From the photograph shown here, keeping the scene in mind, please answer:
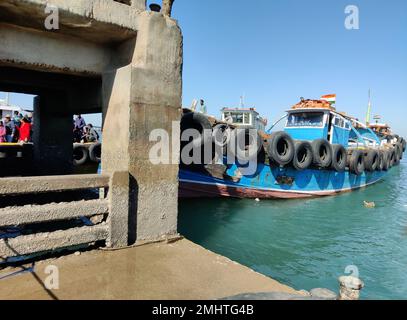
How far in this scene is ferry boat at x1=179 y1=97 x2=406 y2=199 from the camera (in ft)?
39.4

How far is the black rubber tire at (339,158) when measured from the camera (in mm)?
14516

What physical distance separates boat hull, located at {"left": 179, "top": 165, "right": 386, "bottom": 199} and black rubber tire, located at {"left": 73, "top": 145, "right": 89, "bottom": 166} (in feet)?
12.6

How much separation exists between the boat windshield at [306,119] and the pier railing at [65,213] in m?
Answer: 14.3

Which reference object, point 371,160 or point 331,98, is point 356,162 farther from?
point 331,98

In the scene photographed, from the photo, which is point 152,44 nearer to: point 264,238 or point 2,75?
point 2,75

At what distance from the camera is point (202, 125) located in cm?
1134

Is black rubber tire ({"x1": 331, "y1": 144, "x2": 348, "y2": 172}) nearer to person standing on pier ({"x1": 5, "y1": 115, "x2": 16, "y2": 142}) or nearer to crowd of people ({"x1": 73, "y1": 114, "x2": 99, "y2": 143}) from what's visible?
crowd of people ({"x1": 73, "y1": 114, "x2": 99, "y2": 143})

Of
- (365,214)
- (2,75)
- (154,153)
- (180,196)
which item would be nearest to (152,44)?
(154,153)

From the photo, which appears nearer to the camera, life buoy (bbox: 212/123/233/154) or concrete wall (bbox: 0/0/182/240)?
concrete wall (bbox: 0/0/182/240)

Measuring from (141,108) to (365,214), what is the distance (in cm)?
1093

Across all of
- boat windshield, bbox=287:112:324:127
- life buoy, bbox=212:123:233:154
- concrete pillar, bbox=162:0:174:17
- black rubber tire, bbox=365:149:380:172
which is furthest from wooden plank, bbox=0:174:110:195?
black rubber tire, bbox=365:149:380:172

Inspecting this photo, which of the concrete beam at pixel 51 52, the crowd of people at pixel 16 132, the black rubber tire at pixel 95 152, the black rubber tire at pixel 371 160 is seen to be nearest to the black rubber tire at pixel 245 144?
the black rubber tire at pixel 95 152

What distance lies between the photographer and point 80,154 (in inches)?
480
